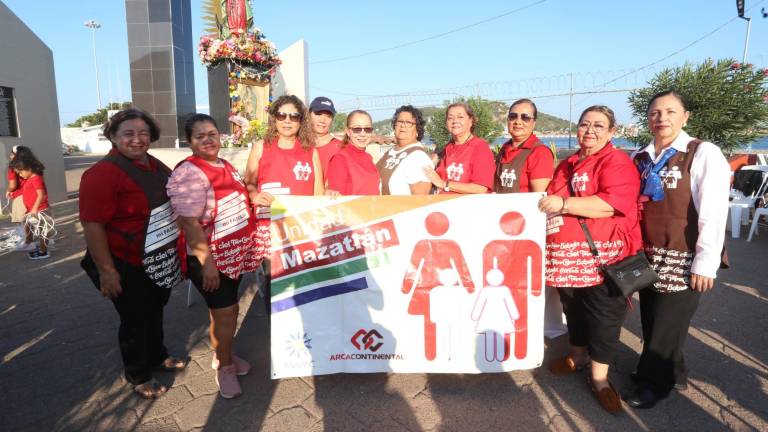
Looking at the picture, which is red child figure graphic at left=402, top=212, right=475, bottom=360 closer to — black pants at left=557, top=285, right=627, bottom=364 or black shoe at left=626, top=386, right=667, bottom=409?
black pants at left=557, top=285, right=627, bottom=364

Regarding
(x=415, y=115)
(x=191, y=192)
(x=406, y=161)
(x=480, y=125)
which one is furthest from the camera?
(x=480, y=125)

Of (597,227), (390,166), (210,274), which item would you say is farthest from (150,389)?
(597,227)

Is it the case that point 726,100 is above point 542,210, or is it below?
above

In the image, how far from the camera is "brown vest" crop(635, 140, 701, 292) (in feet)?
8.07

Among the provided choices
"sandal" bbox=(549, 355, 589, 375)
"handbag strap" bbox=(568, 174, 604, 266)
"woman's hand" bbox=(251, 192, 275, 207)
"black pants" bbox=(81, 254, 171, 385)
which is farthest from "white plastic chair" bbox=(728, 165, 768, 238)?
"black pants" bbox=(81, 254, 171, 385)

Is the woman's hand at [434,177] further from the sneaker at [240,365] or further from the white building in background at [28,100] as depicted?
the white building in background at [28,100]

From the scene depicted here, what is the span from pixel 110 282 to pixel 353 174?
165cm

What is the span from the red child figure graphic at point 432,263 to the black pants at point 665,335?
1114 mm

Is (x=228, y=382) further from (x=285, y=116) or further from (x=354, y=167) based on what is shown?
(x=285, y=116)

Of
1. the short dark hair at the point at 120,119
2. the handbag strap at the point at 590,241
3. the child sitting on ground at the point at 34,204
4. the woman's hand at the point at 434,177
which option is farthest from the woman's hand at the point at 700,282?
the child sitting on ground at the point at 34,204

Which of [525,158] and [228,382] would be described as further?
[525,158]

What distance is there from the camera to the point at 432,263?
9.12 ft

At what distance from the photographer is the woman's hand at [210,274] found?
2.62m

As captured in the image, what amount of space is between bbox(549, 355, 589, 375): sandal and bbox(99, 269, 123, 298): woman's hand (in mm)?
2850
